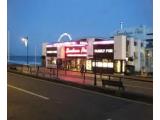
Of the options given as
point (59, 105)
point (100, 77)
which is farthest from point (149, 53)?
point (100, 77)

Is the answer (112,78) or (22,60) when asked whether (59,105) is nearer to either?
(22,60)

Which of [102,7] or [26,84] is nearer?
[26,84]

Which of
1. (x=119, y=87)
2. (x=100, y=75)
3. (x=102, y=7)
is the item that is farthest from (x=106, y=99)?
(x=102, y=7)

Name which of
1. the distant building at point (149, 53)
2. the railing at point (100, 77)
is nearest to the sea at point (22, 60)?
the railing at point (100, 77)

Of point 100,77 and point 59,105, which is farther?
point 100,77

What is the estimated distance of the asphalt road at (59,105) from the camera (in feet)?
7.77

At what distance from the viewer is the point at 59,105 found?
2.53 m

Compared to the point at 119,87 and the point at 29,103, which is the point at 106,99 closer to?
the point at 119,87

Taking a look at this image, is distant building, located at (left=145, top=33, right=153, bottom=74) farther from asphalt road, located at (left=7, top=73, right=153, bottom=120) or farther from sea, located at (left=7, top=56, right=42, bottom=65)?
sea, located at (left=7, top=56, right=42, bottom=65)

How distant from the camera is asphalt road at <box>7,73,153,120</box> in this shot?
93.2 inches

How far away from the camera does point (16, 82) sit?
2.61 meters

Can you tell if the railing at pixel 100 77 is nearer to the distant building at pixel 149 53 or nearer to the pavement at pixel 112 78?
the pavement at pixel 112 78

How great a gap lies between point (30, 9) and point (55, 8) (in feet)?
Result: 1.08

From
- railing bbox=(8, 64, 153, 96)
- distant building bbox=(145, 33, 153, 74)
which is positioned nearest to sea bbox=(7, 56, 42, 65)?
railing bbox=(8, 64, 153, 96)
